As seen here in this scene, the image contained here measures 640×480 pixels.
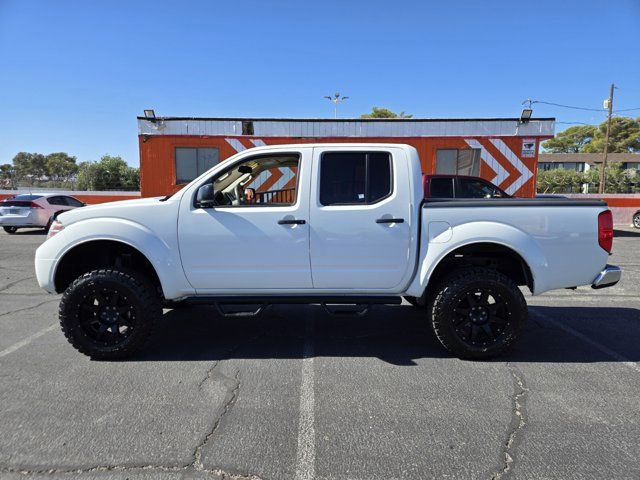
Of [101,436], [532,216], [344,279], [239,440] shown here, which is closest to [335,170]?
[344,279]

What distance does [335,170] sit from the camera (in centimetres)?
390

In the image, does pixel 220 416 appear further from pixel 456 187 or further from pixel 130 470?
pixel 456 187

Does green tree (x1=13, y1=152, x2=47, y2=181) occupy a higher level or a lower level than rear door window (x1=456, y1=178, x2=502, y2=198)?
higher

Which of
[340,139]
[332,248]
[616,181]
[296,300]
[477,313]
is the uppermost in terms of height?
[340,139]

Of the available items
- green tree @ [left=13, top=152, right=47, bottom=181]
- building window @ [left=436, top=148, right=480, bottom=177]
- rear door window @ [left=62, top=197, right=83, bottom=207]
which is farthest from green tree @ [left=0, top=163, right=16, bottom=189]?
building window @ [left=436, top=148, right=480, bottom=177]

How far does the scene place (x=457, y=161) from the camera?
36.3 ft

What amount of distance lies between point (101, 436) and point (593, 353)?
432 centimetres

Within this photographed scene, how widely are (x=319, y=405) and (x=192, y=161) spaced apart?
356 inches

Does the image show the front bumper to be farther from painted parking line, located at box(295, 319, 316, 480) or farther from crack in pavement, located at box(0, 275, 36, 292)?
crack in pavement, located at box(0, 275, 36, 292)

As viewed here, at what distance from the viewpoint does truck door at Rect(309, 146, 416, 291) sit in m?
3.76

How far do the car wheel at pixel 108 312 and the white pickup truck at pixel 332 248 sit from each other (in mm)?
10

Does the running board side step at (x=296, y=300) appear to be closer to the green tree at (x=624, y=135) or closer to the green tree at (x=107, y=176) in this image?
the green tree at (x=107, y=176)

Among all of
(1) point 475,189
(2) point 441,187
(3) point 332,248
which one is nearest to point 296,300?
(3) point 332,248

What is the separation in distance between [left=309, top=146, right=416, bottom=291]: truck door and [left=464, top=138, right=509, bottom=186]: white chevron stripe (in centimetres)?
787
